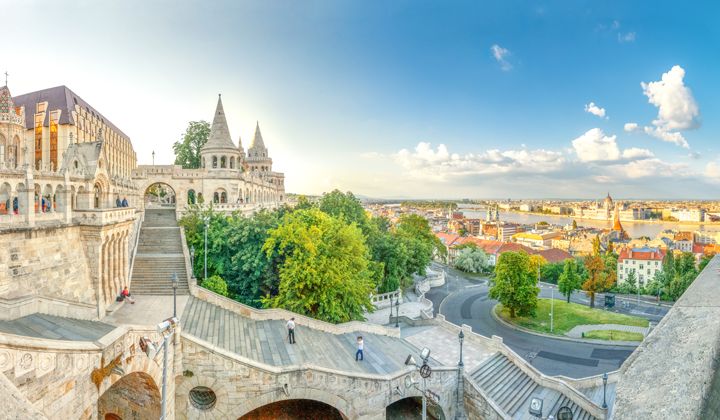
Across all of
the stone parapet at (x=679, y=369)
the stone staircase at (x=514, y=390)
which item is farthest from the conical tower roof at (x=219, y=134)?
the stone parapet at (x=679, y=369)

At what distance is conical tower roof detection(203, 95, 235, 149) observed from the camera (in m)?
34.2

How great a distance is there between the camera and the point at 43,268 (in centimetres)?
1396

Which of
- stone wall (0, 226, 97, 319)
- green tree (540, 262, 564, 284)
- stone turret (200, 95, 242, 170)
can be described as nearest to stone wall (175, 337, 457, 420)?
stone wall (0, 226, 97, 319)

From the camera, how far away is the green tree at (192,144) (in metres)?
43.4

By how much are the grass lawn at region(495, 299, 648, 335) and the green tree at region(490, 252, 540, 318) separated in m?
1.02

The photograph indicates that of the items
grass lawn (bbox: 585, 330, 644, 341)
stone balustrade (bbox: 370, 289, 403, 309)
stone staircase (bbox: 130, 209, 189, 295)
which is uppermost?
stone staircase (bbox: 130, 209, 189, 295)

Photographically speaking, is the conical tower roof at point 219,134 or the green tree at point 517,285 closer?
the green tree at point 517,285

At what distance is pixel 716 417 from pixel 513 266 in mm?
30348

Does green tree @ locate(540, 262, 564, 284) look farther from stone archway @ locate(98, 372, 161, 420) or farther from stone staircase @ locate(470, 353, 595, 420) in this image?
stone archway @ locate(98, 372, 161, 420)

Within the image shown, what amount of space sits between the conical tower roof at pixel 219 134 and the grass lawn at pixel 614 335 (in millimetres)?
31755

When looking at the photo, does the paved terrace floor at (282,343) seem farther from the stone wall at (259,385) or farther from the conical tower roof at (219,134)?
the conical tower roof at (219,134)

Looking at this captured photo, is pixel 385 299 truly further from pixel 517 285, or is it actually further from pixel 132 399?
pixel 132 399

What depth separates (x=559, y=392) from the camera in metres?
17.1

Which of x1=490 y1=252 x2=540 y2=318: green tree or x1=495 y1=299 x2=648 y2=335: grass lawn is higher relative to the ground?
x1=490 y1=252 x2=540 y2=318: green tree
